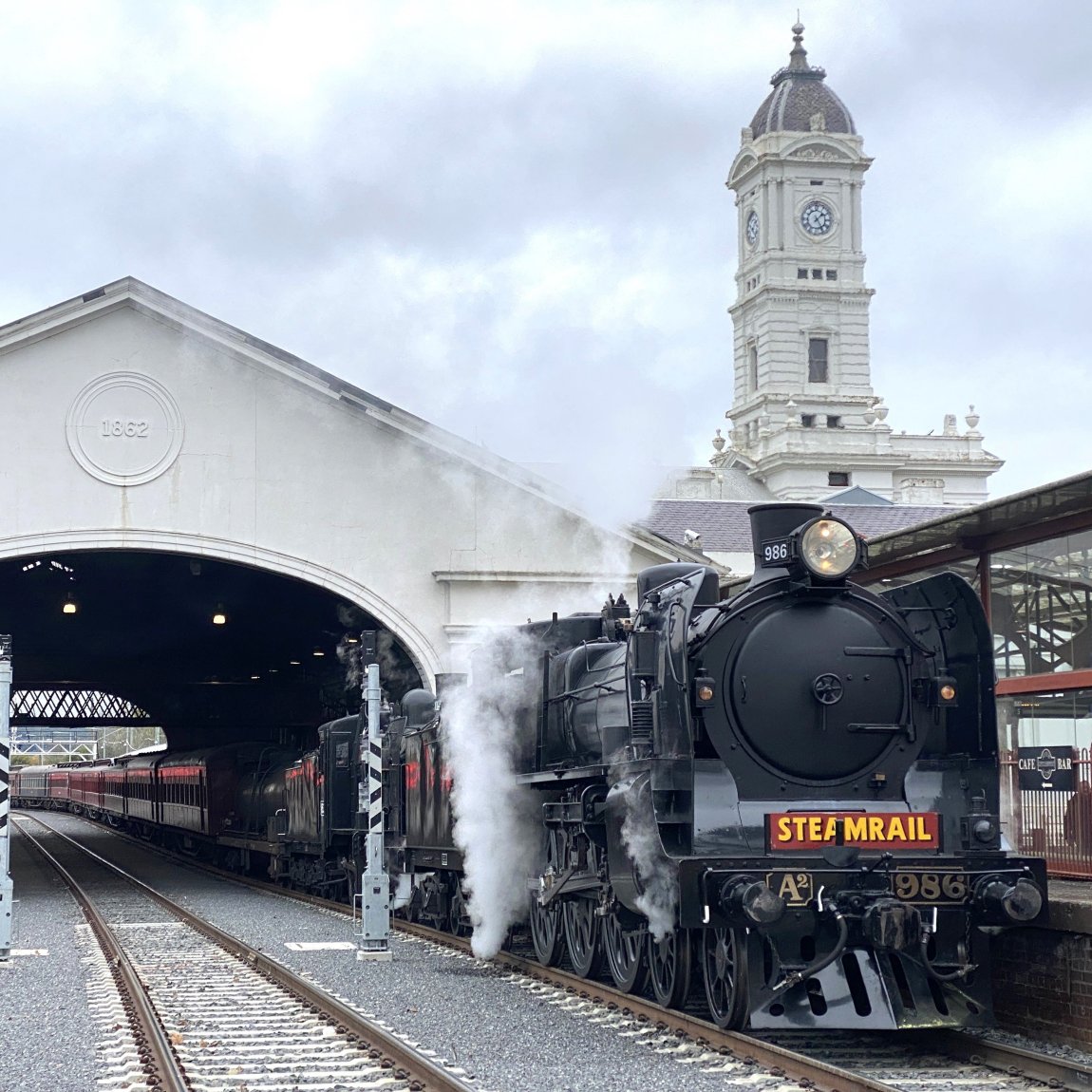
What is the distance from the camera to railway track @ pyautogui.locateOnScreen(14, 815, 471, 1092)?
796 centimetres

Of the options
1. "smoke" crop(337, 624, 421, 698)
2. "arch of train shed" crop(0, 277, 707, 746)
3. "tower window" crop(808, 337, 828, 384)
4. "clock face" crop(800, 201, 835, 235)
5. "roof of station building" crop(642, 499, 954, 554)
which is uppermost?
"clock face" crop(800, 201, 835, 235)

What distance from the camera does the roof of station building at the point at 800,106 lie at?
266 feet

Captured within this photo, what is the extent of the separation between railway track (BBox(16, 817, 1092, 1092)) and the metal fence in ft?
6.07

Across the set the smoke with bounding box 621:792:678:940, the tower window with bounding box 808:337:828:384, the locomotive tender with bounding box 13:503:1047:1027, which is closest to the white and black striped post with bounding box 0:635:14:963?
the locomotive tender with bounding box 13:503:1047:1027

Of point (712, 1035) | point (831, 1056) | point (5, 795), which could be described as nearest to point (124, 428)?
point (5, 795)

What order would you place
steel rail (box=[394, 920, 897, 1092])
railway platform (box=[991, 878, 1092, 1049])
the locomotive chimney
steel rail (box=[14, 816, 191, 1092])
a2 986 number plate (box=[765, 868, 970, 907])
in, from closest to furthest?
1. steel rail (box=[394, 920, 897, 1092])
2. steel rail (box=[14, 816, 191, 1092])
3. a2 986 number plate (box=[765, 868, 970, 907])
4. railway platform (box=[991, 878, 1092, 1049])
5. the locomotive chimney

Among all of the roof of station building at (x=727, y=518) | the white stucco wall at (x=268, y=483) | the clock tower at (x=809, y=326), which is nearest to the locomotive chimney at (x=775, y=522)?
the white stucco wall at (x=268, y=483)

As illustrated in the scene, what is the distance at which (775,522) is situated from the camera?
9312 millimetres

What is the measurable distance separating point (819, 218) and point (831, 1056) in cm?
7502

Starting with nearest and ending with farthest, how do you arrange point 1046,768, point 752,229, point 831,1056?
point 831,1056 < point 1046,768 < point 752,229

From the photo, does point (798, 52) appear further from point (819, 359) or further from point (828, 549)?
point (828, 549)

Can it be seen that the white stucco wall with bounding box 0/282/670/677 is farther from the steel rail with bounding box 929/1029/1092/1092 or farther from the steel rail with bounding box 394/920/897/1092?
the steel rail with bounding box 929/1029/1092/1092

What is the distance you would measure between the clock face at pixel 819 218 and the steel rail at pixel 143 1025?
6788 cm

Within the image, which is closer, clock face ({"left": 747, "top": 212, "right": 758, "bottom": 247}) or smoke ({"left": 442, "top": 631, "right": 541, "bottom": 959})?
smoke ({"left": 442, "top": 631, "right": 541, "bottom": 959})
